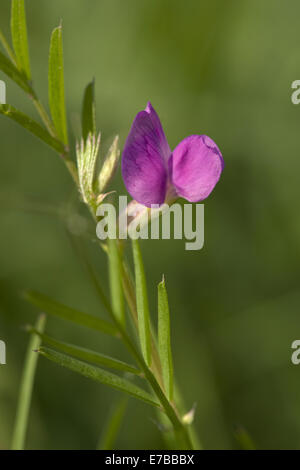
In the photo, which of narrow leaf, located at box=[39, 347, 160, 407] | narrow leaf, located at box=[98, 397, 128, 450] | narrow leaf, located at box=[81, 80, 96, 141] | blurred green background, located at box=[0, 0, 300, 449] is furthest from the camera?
blurred green background, located at box=[0, 0, 300, 449]

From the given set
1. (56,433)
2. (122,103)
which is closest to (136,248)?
(56,433)

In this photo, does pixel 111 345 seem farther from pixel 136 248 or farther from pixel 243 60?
pixel 136 248

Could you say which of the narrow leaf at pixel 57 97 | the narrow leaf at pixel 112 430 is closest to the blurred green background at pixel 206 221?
the narrow leaf at pixel 112 430

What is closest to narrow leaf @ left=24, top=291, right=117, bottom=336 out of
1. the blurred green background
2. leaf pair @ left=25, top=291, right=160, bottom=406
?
leaf pair @ left=25, top=291, right=160, bottom=406

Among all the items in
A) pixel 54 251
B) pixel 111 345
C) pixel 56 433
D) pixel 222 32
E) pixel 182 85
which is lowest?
pixel 56 433

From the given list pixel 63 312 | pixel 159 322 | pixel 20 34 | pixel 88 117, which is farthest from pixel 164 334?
pixel 20 34

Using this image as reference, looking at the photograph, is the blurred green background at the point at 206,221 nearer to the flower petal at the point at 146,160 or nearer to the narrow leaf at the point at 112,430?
the narrow leaf at the point at 112,430

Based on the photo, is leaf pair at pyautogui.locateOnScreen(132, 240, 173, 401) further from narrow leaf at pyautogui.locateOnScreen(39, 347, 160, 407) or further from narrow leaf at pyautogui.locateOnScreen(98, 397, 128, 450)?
narrow leaf at pyautogui.locateOnScreen(98, 397, 128, 450)
